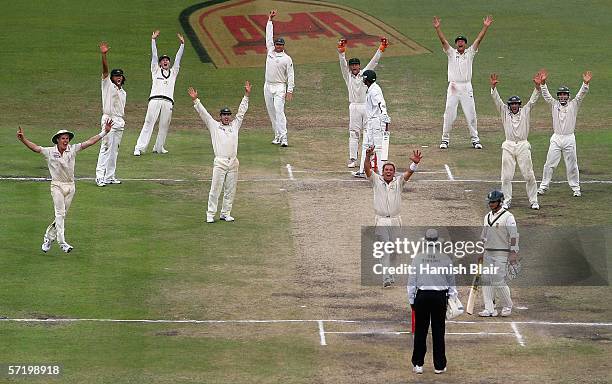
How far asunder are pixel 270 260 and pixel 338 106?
1459cm

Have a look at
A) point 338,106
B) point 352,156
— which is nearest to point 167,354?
point 352,156

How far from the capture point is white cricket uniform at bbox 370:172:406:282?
82.3 ft

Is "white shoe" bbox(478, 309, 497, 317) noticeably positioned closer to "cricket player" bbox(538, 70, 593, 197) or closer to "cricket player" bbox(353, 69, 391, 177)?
"cricket player" bbox(353, 69, 391, 177)

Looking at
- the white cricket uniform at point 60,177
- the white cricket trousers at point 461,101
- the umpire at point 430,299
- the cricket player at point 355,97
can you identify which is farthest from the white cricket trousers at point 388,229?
the white cricket trousers at point 461,101

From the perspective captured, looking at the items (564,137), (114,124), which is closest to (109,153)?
(114,124)

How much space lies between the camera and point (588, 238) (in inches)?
1117

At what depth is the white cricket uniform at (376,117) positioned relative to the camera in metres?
30.4

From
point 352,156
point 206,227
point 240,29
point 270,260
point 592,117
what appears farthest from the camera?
point 240,29

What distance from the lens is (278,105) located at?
35562 mm

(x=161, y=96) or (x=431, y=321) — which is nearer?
(x=431, y=321)

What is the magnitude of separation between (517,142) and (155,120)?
381 inches

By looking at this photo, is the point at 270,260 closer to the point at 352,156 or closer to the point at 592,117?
the point at 352,156

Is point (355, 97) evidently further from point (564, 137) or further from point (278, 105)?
point (564, 137)

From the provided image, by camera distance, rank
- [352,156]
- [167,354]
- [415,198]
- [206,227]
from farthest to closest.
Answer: [352,156] → [415,198] → [206,227] → [167,354]
